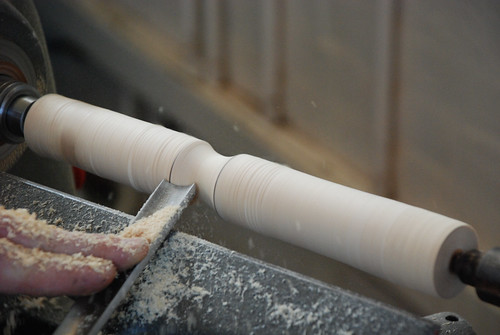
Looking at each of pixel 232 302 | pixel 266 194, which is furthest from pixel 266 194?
pixel 232 302

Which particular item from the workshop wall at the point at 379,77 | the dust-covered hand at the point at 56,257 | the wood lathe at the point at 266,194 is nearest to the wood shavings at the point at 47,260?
the dust-covered hand at the point at 56,257

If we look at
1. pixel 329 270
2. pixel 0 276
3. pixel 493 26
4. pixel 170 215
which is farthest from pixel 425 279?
pixel 329 270

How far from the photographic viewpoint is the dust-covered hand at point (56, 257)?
2.00ft

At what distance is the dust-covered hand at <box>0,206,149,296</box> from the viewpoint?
2.00 ft

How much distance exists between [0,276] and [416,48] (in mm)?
951

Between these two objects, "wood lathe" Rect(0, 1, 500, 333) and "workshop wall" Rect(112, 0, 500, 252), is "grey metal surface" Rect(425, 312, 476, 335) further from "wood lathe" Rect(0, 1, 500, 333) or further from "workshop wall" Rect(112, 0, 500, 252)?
"workshop wall" Rect(112, 0, 500, 252)

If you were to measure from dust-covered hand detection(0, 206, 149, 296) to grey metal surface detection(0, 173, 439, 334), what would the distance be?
41 mm

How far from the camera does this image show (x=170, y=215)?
71cm

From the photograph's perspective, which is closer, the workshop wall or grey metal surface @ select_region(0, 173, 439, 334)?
grey metal surface @ select_region(0, 173, 439, 334)

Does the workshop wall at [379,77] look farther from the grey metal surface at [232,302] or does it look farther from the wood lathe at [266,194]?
the grey metal surface at [232,302]

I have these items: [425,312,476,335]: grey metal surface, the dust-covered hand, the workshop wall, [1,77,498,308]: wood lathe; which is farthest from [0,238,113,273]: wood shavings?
the workshop wall

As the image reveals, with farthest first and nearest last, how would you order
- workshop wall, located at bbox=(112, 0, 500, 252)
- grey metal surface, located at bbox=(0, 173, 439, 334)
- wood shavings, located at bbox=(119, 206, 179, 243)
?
workshop wall, located at bbox=(112, 0, 500, 252) → wood shavings, located at bbox=(119, 206, 179, 243) → grey metal surface, located at bbox=(0, 173, 439, 334)

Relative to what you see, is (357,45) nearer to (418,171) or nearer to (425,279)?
(418,171)

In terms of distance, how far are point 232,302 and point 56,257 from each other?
0.63 ft
